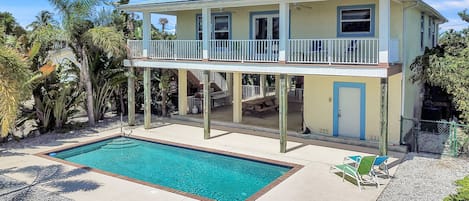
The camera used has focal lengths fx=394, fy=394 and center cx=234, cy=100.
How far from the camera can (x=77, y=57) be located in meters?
19.8

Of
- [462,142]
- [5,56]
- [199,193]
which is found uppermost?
[5,56]

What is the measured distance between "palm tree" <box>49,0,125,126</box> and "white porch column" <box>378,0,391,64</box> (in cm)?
1201

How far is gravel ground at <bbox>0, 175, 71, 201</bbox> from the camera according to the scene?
1055 cm

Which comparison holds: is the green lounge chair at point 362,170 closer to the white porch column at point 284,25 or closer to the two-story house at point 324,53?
the two-story house at point 324,53

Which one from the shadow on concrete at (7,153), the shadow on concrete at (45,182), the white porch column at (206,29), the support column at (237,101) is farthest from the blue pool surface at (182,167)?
the support column at (237,101)

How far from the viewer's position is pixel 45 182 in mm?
11883

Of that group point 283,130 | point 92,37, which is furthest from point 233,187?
point 92,37

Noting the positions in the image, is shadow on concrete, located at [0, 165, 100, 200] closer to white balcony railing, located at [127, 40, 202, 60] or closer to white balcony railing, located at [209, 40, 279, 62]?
white balcony railing, located at [127, 40, 202, 60]

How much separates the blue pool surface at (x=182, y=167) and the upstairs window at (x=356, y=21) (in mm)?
6410

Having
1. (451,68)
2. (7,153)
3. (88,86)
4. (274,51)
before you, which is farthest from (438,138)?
(7,153)

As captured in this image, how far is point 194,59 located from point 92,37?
511 cm

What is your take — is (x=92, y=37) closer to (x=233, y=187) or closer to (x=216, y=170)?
(x=216, y=170)

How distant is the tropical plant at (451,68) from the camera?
14.0 m

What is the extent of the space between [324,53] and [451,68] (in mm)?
4513
